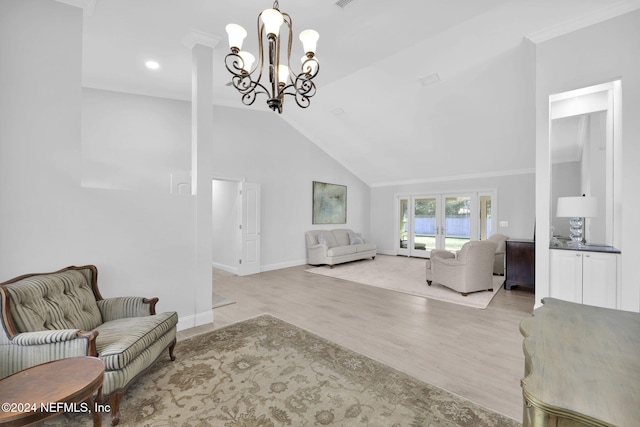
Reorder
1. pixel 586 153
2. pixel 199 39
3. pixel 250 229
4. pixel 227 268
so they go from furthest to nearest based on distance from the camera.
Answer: pixel 227 268, pixel 250 229, pixel 586 153, pixel 199 39

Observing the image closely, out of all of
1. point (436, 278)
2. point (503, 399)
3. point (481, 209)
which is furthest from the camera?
point (481, 209)

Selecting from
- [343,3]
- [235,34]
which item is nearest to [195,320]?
[235,34]

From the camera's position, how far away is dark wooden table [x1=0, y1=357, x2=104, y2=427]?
1.22m

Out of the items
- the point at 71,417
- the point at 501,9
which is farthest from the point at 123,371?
the point at 501,9

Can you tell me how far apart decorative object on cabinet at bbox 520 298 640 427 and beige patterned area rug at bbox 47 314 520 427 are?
1.03 meters

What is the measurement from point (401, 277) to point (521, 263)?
2.07 metres

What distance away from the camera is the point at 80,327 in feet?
7.11

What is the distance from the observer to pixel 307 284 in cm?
529

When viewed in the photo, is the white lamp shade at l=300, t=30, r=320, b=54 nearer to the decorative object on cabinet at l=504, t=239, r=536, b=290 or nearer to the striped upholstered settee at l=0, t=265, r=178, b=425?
the striped upholstered settee at l=0, t=265, r=178, b=425

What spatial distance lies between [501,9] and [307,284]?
15.7 feet

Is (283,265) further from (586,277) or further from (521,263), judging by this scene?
(586,277)

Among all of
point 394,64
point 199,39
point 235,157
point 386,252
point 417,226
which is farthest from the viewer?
point 386,252

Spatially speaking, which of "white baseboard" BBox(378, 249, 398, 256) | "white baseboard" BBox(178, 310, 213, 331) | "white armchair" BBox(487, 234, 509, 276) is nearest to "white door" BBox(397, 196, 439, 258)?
"white baseboard" BBox(378, 249, 398, 256)

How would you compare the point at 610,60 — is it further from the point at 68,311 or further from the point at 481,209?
the point at 68,311
